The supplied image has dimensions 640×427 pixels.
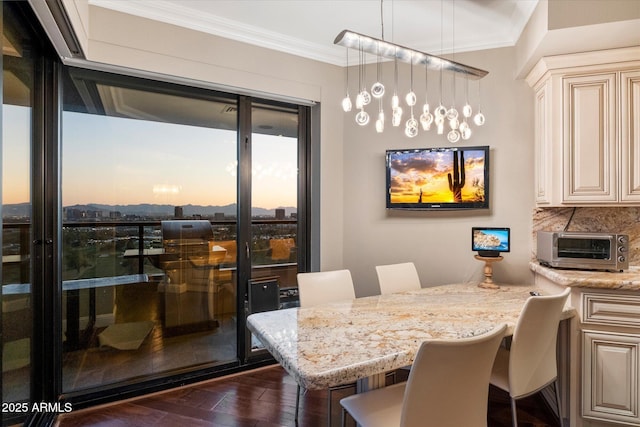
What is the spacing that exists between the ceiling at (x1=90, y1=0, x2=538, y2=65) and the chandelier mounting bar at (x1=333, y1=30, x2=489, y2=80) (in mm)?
523

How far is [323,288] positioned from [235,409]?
3.45ft

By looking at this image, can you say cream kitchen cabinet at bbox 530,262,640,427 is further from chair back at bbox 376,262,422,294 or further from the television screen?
chair back at bbox 376,262,422,294

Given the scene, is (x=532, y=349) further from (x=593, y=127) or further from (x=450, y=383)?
(x=593, y=127)

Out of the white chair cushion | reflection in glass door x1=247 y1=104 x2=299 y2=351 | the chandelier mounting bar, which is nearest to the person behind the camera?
the white chair cushion

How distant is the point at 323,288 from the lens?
7.75 ft

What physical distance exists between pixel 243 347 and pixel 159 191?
4.91 feet

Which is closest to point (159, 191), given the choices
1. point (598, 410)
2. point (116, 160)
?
point (116, 160)

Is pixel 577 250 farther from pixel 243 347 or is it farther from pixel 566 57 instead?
pixel 243 347

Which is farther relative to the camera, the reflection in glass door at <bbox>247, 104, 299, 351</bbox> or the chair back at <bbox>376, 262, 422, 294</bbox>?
the reflection in glass door at <bbox>247, 104, 299, 351</bbox>

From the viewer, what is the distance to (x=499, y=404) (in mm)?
2447

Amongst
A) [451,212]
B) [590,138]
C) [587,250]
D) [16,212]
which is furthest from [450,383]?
[16,212]

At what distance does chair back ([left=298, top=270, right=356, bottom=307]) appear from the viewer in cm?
229

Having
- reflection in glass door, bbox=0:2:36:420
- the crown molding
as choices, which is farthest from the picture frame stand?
reflection in glass door, bbox=0:2:36:420

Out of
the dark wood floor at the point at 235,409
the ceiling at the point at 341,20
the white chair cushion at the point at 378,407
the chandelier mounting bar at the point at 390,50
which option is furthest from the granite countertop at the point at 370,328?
the ceiling at the point at 341,20
